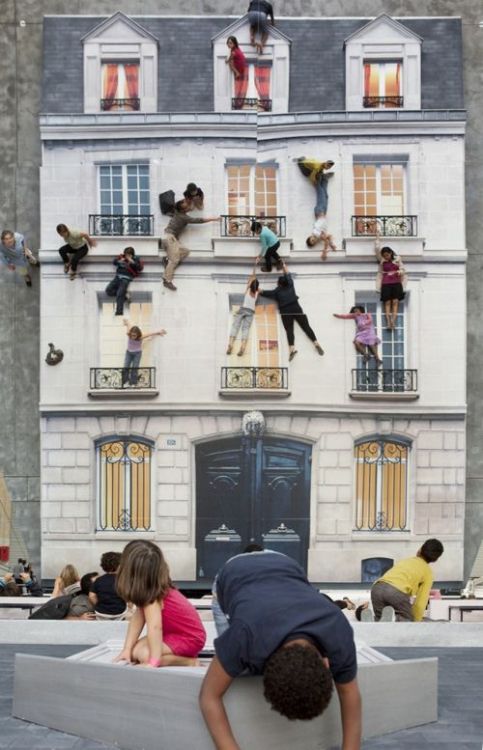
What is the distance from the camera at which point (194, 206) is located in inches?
343

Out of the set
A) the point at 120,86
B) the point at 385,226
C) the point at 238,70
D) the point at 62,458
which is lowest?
the point at 62,458

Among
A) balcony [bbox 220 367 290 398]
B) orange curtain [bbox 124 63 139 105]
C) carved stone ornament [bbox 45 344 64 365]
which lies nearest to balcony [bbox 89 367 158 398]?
carved stone ornament [bbox 45 344 64 365]

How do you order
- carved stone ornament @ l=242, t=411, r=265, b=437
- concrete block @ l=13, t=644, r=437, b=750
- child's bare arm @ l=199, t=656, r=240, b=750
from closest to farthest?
child's bare arm @ l=199, t=656, r=240, b=750 < concrete block @ l=13, t=644, r=437, b=750 < carved stone ornament @ l=242, t=411, r=265, b=437

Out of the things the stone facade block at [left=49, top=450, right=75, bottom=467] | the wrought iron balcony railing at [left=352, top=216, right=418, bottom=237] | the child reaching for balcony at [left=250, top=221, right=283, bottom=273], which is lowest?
the stone facade block at [left=49, top=450, right=75, bottom=467]

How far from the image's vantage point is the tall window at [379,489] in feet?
28.3

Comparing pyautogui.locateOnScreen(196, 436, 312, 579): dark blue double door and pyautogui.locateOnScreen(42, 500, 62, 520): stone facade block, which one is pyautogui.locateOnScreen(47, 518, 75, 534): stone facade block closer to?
pyautogui.locateOnScreen(42, 500, 62, 520): stone facade block

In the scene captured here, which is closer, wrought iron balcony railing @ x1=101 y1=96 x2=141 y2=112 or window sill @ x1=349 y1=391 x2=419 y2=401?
window sill @ x1=349 y1=391 x2=419 y2=401

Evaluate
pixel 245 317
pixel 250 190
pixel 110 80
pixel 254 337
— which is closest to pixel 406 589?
pixel 254 337

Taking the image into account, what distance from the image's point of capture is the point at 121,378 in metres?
8.67

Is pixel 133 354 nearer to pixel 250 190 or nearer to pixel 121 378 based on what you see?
pixel 121 378

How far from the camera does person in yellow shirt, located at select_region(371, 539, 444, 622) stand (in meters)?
6.97

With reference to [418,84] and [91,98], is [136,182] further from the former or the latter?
[418,84]

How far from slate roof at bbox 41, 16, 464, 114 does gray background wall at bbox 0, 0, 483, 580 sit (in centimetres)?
9

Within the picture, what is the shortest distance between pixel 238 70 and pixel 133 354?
87.3 inches
